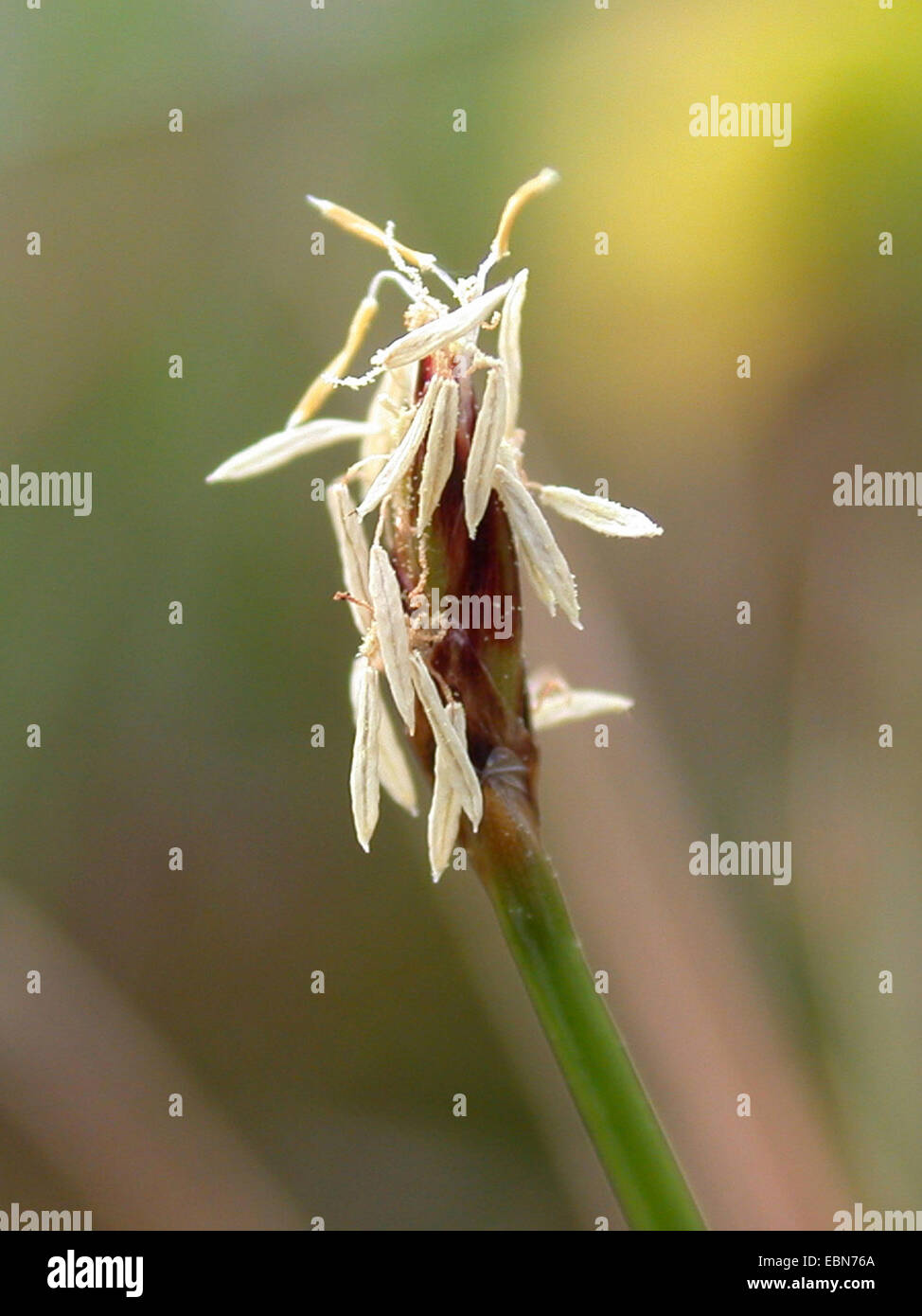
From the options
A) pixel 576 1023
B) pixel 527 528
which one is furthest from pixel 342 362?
pixel 576 1023

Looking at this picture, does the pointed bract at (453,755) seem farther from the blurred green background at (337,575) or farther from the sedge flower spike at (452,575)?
the blurred green background at (337,575)

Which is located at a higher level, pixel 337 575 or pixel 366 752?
pixel 337 575

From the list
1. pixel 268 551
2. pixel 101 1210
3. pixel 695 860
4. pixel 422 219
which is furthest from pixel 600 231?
pixel 101 1210

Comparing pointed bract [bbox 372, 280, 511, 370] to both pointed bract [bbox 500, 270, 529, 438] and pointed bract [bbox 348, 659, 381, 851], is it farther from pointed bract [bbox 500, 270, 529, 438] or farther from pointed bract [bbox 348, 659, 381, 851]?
pointed bract [bbox 348, 659, 381, 851]

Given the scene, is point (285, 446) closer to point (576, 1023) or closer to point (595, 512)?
point (595, 512)

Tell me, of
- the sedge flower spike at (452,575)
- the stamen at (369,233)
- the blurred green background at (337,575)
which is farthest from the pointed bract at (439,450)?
the blurred green background at (337,575)
